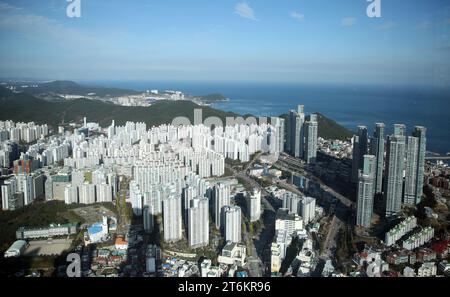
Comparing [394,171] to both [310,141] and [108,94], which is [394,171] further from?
[108,94]

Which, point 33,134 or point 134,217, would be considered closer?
point 134,217

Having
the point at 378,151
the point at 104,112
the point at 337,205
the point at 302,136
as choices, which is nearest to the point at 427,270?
the point at 337,205

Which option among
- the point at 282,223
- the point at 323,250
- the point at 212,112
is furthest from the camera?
the point at 212,112

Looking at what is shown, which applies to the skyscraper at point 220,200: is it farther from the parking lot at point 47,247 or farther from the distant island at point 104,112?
the distant island at point 104,112

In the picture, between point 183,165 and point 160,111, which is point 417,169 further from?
point 160,111

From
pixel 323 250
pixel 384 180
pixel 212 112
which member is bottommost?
pixel 323 250

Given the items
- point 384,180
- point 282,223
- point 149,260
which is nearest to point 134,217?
point 149,260

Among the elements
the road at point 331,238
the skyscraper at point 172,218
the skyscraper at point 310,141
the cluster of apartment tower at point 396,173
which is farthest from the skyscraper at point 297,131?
the skyscraper at point 172,218

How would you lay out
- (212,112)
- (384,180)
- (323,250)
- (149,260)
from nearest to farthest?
(149,260) → (323,250) → (384,180) → (212,112)
